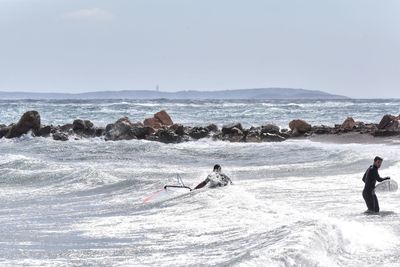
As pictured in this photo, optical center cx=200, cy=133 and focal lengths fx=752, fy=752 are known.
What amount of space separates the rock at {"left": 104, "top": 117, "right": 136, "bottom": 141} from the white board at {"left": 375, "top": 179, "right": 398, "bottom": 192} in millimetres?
19658

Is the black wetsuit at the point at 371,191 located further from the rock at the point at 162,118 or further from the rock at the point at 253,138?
the rock at the point at 162,118

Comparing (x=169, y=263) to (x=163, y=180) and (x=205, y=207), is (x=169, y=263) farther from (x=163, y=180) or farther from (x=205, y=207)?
(x=163, y=180)

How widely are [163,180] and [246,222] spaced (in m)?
7.17

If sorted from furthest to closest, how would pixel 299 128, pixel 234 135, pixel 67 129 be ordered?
1. pixel 67 129
2. pixel 299 128
3. pixel 234 135

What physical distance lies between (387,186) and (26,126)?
24.3 metres

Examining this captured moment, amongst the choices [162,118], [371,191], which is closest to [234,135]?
[162,118]

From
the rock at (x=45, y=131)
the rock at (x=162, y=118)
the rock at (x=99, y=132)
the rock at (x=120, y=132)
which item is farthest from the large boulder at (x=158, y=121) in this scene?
the rock at (x=45, y=131)

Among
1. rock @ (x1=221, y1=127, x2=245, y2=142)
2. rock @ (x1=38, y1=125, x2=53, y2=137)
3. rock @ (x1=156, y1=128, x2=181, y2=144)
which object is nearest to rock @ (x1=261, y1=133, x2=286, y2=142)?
rock @ (x1=221, y1=127, x2=245, y2=142)

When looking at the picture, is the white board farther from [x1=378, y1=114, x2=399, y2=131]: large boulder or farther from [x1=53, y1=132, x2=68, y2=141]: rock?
[x1=53, y1=132, x2=68, y2=141]: rock

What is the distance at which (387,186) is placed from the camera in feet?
54.2

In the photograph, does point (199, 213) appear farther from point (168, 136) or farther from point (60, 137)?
point (60, 137)

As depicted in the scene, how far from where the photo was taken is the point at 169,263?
988 cm

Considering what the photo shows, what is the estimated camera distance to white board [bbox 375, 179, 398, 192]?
16.5 metres

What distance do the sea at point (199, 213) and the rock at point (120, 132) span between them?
275 inches
